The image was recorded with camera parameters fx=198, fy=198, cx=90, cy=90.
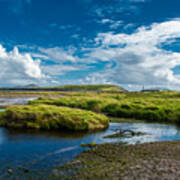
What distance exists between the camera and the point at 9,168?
818 inches

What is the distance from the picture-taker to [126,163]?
73.3 feet

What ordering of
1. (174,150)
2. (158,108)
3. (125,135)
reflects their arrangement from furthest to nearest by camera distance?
(158,108) → (125,135) → (174,150)

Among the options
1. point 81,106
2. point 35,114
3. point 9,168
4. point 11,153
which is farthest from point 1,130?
Answer: point 81,106

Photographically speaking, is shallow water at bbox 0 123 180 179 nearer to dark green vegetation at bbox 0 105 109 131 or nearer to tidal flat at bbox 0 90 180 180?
tidal flat at bbox 0 90 180 180

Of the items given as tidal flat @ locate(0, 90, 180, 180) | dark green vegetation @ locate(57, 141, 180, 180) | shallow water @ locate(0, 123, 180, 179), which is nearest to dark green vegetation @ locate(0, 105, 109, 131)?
tidal flat @ locate(0, 90, 180, 180)

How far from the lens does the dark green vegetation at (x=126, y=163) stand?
63.1 feet

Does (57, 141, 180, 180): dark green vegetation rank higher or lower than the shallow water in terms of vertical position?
lower

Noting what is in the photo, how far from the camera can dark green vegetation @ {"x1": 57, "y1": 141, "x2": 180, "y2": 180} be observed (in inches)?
757

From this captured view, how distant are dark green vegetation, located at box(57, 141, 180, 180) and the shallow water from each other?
2.26m

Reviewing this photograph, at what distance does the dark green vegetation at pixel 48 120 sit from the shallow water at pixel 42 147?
11.5 ft

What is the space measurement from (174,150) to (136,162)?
26.1 feet

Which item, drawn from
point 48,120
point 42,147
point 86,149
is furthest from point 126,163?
point 48,120

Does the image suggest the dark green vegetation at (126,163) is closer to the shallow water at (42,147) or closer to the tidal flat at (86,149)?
the tidal flat at (86,149)

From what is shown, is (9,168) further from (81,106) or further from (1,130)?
(81,106)
